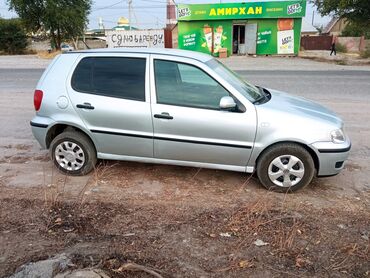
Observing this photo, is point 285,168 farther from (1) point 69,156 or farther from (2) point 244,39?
(2) point 244,39

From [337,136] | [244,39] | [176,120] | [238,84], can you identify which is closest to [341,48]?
[244,39]

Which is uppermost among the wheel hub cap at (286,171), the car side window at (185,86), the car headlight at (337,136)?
the car side window at (185,86)

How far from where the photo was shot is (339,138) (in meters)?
4.22

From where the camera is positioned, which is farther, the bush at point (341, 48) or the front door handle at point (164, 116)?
the bush at point (341, 48)

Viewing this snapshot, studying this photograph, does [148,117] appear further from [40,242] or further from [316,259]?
[316,259]

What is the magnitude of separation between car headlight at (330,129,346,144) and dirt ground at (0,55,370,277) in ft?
2.18

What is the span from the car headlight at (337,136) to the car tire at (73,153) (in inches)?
117

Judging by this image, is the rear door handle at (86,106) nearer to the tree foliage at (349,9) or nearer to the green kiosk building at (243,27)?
the tree foliage at (349,9)

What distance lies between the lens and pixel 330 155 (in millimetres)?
4168

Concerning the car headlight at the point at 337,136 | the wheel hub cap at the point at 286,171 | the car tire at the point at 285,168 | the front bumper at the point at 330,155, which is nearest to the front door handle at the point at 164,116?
the car tire at the point at 285,168

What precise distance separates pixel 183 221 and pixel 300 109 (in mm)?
1990

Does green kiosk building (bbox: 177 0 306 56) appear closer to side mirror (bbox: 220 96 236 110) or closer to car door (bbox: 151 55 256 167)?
car door (bbox: 151 55 256 167)

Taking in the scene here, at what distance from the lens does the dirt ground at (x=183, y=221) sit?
2961 mm

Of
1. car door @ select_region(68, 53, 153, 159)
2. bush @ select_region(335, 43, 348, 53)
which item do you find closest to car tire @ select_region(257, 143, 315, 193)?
car door @ select_region(68, 53, 153, 159)
